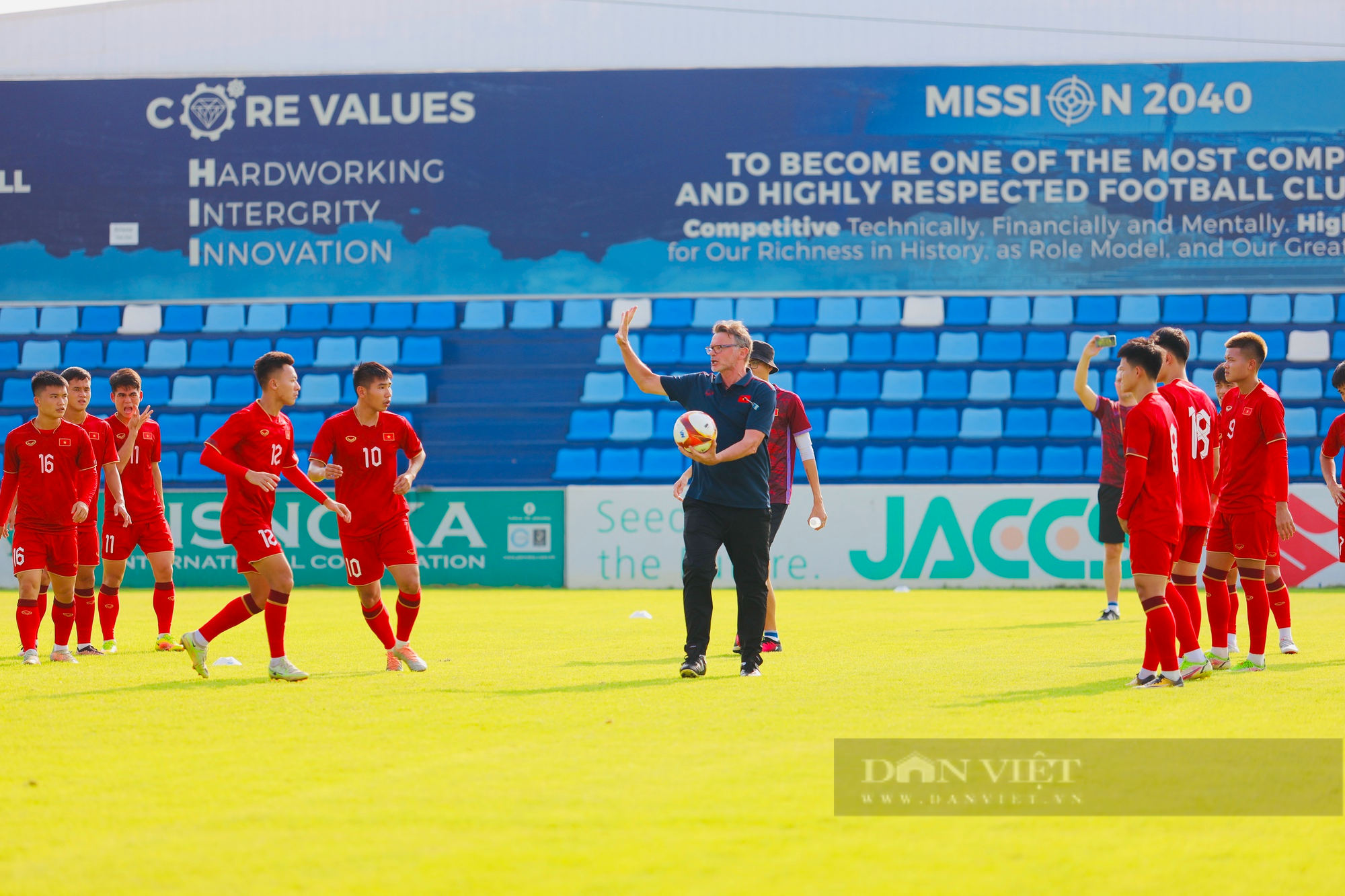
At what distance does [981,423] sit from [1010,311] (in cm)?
174

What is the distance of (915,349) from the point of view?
2022cm

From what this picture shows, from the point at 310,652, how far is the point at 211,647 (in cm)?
82

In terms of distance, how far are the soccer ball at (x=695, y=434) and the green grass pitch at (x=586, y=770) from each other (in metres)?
1.27

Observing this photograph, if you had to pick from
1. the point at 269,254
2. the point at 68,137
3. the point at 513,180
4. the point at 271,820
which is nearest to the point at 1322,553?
the point at 513,180

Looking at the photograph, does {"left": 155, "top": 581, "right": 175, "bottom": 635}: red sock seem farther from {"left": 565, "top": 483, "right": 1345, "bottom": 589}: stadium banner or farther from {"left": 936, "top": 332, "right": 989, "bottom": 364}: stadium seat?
{"left": 936, "top": 332, "right": 989, "bottom": 364}: stadium seat

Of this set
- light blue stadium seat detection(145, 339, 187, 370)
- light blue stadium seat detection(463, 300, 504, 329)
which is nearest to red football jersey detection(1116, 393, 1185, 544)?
light blue stadium seat detection(463, 300, 504, 329)

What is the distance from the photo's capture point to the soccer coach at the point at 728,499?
312 inches

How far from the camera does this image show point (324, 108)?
69.8 feet

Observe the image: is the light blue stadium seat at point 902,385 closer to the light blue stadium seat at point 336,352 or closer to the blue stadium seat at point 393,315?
the blue stadium seat at point 393,315

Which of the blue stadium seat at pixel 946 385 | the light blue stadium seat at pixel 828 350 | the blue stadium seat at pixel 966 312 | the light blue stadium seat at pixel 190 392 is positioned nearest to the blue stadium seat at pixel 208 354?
the light blue stadium seat at pixel 190 392

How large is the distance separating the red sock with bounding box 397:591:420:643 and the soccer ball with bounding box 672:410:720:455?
1990 millimetres

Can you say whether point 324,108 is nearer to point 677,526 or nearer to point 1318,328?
point 677,526

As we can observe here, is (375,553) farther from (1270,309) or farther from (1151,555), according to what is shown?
(1270,309)

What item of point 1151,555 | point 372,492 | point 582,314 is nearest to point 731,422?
point 372,492
